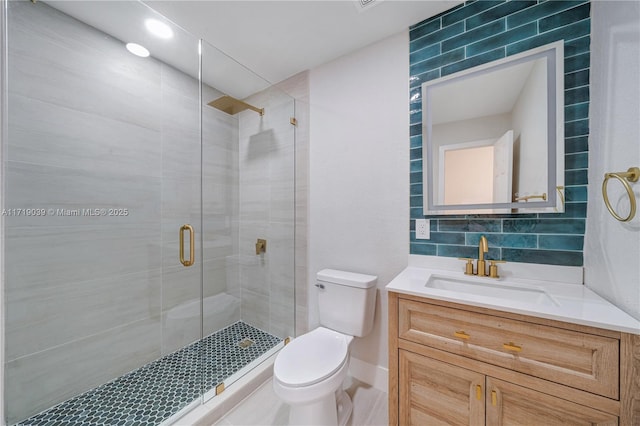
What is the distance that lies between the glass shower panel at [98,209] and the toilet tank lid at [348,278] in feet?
3.22

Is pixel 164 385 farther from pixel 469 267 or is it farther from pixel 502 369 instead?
pixel 469 267

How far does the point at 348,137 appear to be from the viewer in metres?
1.78

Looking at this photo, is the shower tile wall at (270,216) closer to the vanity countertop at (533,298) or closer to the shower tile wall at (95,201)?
the shower tile wall at (95,201)

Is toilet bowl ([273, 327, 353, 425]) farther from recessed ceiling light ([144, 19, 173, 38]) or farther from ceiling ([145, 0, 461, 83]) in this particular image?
recessed ceiling light ([144, 19, 173, 38])

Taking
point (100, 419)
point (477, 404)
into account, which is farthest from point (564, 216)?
point (100, 419)

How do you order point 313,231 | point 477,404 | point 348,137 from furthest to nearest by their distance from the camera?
point 313,231, point 348,137, point 477,404

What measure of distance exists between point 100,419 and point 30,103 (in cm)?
176

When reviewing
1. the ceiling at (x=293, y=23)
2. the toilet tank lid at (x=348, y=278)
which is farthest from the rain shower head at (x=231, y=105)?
the toilet tank lid at (x=348, y=278)

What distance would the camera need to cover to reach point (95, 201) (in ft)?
5.09

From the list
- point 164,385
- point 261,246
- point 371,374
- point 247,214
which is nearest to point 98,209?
point 247,214

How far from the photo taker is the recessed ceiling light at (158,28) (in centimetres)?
152

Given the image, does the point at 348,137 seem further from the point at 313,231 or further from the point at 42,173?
the point at 42,173

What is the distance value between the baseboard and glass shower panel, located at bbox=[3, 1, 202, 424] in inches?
41.2

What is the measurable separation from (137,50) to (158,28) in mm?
270
